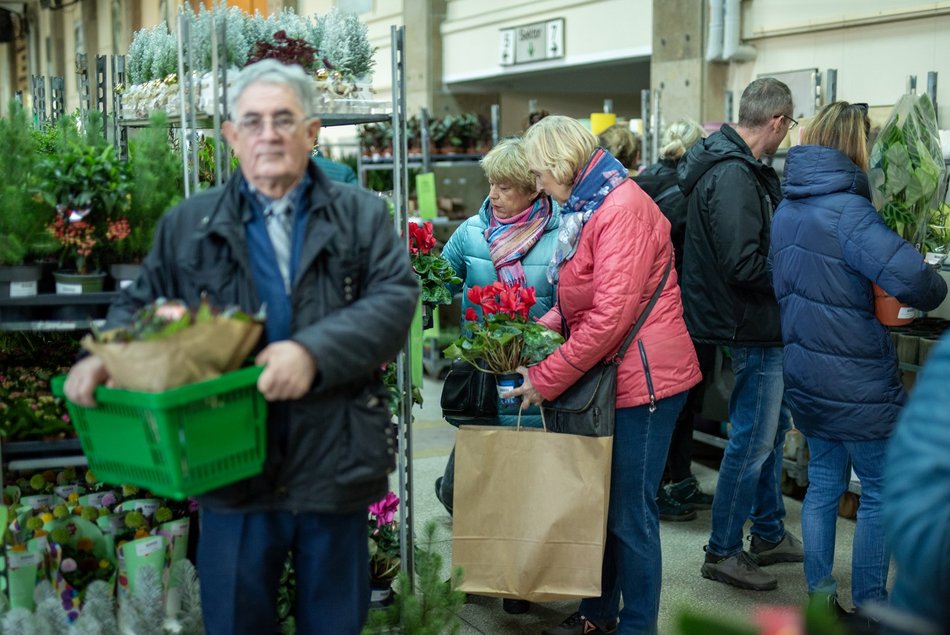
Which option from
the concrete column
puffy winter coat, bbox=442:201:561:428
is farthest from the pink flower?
the concrete column

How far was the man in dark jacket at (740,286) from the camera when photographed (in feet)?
11.9

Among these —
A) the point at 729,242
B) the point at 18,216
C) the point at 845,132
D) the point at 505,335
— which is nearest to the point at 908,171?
the point at 845,132

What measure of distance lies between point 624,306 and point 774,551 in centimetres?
167

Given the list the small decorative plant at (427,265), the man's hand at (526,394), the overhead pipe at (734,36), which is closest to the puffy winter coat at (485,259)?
the small decorative plant at (427,265)

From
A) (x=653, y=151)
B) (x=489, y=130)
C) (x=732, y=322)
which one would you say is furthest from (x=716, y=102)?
(x=732, y=322)

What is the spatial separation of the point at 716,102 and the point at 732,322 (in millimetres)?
3931

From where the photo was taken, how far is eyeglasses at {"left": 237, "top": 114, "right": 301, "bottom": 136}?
1.99 m

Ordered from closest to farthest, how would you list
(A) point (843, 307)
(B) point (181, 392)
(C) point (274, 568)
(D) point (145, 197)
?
(B) point (181, 392) < (C) point (274, 568) < (D) point (145, 197) < (A) point (843, 307)

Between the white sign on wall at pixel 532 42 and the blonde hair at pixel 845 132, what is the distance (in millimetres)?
6623

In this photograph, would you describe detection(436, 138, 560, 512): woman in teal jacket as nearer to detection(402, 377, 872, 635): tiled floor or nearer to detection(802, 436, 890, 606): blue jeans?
detection(402, 377, 872, 635): tiled floor

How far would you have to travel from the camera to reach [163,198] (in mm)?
2490

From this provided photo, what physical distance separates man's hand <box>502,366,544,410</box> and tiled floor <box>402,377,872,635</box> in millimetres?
464

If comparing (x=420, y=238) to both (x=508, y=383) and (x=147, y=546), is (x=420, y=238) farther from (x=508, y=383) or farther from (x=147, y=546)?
(x=147, y=546)

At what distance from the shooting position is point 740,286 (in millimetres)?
3662
